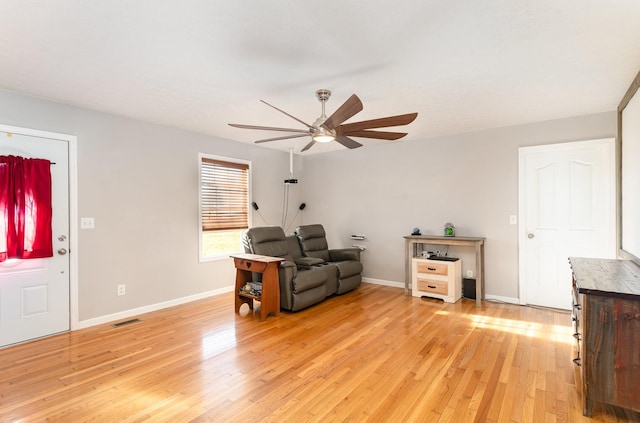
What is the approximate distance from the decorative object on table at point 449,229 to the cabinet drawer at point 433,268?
1.71 ft

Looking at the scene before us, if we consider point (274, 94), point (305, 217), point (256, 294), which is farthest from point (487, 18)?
point (305, 217)

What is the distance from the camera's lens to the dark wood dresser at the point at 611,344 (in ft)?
6.11

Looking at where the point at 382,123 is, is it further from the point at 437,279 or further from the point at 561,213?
the point at 561,213

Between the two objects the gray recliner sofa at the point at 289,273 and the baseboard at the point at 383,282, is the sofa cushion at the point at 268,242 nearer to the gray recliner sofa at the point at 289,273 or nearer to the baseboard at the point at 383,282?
the gray recliner sofa at the point at 289,273

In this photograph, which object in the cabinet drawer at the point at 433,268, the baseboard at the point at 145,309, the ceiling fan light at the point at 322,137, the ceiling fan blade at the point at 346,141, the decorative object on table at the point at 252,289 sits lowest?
the baseboard at the point at 145,309

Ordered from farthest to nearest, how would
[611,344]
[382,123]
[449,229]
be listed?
[449,229] < [382,123] < [611,344]

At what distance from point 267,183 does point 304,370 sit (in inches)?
148

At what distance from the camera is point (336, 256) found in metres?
5.30

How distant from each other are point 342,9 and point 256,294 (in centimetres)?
314

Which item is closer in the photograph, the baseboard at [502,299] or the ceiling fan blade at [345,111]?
the ceiling fan blade at [345,111]

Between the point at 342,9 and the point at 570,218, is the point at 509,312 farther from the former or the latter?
the point at 342,9

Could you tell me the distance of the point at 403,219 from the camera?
5332mm

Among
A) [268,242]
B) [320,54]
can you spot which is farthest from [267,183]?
[320,54]

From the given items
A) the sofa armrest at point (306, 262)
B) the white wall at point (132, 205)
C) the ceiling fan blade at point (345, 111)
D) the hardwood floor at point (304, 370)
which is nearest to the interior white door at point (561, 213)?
the hardwood floor at point (304, 370)
